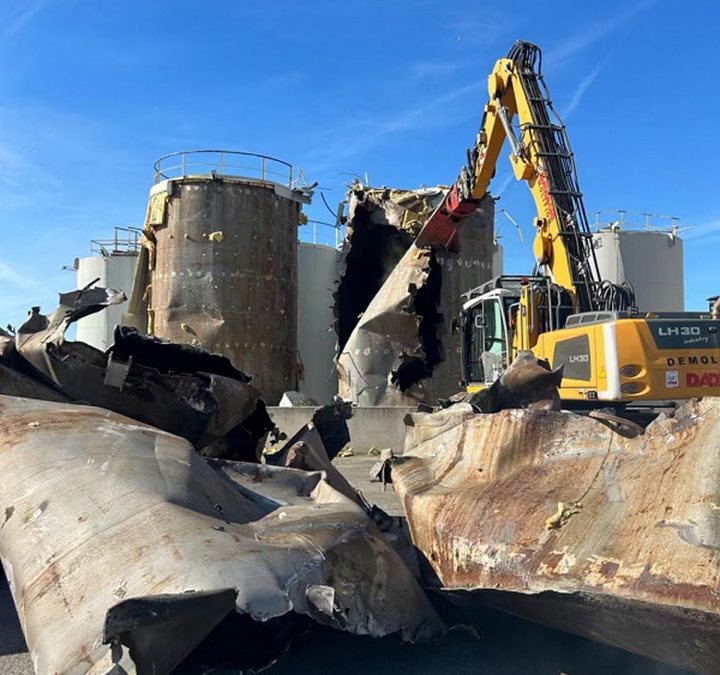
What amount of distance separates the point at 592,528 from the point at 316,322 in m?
17.6

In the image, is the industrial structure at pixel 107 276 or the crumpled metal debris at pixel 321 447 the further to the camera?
the industrial structure at pixel 107 276

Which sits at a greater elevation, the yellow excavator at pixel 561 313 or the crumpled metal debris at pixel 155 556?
the yellow excavator at pixel 561 313

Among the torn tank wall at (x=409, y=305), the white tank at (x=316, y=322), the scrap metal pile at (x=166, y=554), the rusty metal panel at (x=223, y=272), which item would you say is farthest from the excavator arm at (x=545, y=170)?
the white tank at (x=316, y=322)

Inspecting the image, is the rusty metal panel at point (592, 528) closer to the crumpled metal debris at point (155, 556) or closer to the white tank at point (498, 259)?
the crumpled metal debris at point (155, 556)

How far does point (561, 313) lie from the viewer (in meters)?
8.94

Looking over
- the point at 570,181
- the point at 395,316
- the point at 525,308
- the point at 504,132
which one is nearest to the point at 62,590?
the point at 525,308

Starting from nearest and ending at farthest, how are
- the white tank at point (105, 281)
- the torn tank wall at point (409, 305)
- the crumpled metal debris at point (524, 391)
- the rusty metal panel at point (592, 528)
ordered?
the rusty metal panel at point (592, 528), the crumpled metal debris at point (524, 391), the torn tank wall at point (409, 305), the white tank at point (105, 281)

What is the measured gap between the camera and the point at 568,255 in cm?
912

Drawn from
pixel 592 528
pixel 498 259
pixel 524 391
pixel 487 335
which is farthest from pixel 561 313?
pixel 498 259

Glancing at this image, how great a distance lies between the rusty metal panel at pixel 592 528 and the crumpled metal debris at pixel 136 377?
71.7 inches

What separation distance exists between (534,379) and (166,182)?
44.3 ft

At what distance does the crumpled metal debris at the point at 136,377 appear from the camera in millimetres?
4855

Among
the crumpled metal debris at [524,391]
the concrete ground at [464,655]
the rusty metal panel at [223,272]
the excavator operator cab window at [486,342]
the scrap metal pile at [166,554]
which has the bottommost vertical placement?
the concrete ground at [464,655]

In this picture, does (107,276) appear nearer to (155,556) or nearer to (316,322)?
(316,322)
